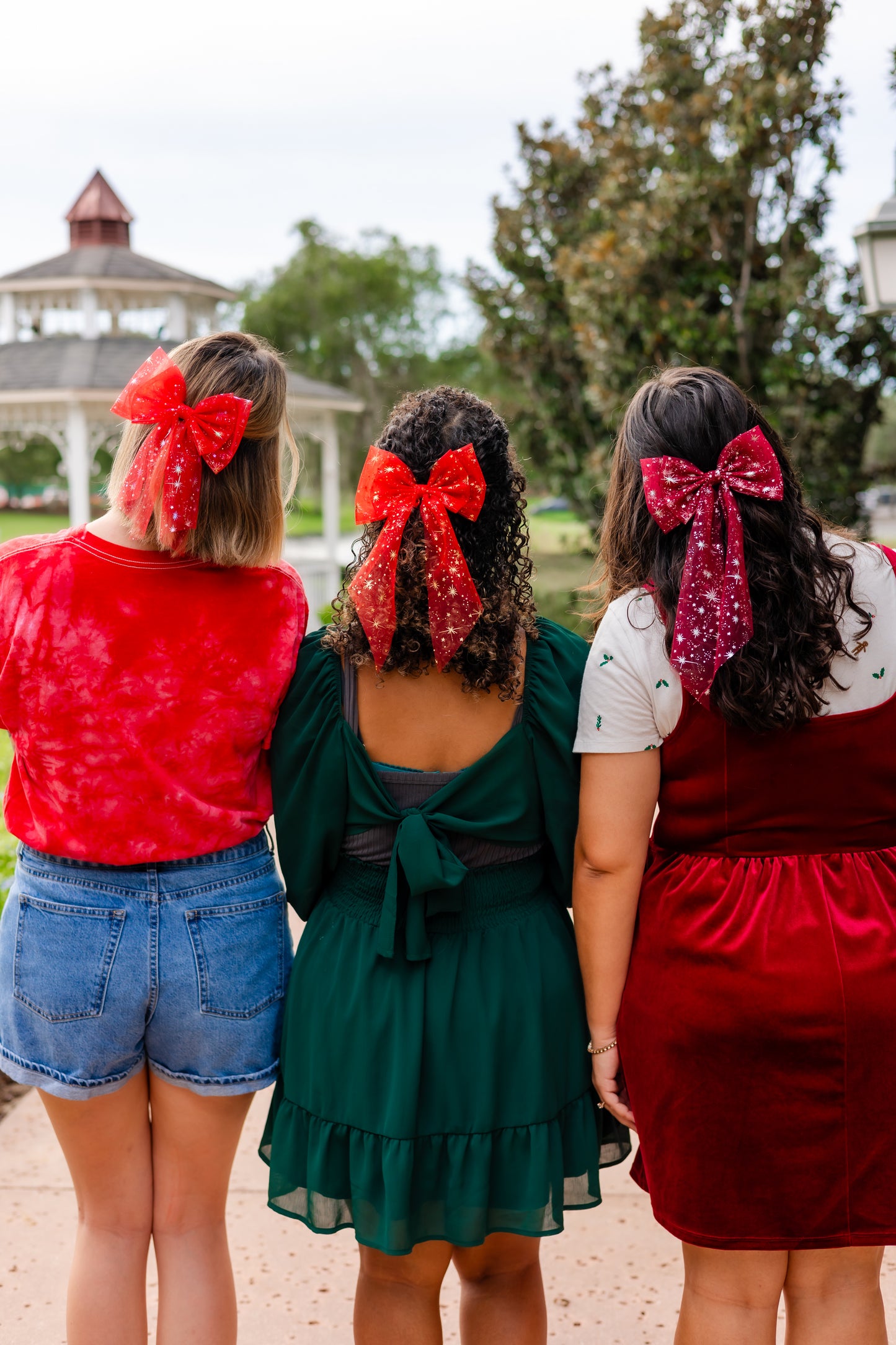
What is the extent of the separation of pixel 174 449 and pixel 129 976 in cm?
87

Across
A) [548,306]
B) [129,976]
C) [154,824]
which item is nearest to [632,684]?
[154,824]

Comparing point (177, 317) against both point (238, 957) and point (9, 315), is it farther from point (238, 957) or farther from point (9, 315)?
point (238, 957)

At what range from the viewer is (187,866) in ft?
6.19

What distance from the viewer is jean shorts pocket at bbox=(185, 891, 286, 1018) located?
187 centimetres

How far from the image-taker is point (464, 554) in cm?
186


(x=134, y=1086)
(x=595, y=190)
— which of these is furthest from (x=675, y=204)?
(x=134, y=1086)

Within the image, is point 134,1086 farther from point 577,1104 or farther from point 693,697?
point 693,697

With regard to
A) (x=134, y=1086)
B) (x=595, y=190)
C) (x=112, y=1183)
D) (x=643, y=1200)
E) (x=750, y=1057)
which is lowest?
(x=643, y=1200)

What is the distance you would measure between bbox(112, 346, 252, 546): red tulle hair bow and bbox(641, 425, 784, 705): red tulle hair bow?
0.69m

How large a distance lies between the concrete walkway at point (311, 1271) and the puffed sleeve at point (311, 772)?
1109 millimetres

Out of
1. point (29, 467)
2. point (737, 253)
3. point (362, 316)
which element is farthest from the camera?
point (29, 467)

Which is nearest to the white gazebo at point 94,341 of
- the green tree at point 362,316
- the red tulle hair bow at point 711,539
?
the red tulle hair bow at point 711,539

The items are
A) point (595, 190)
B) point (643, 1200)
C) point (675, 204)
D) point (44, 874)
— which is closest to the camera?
point (44, 874)

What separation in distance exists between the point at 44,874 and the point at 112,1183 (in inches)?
21.7
